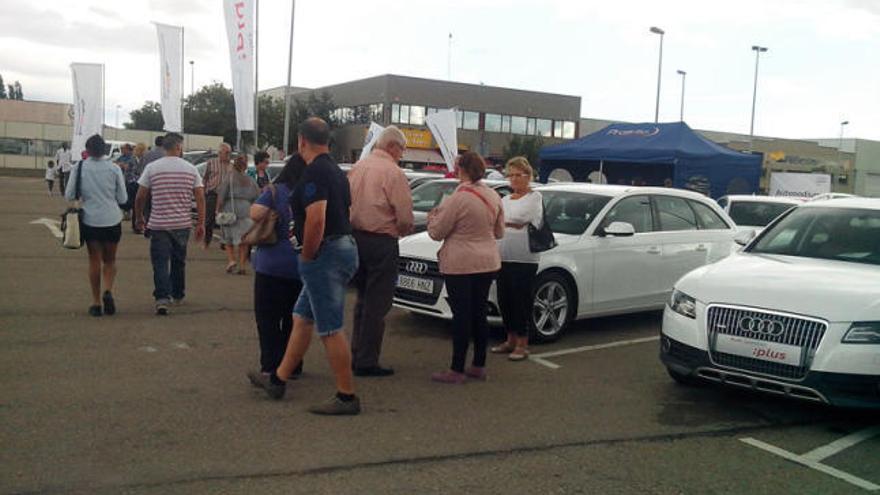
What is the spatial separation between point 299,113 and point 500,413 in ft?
184

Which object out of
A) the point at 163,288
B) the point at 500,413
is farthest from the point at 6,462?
the point at 163,288

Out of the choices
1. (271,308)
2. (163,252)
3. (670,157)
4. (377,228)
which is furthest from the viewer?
(670,157)

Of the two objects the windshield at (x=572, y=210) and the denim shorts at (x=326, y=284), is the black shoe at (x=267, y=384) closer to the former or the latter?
the denim shorts at (x=326, y=284)

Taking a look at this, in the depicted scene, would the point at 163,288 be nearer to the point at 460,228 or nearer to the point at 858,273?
the point at 460,228

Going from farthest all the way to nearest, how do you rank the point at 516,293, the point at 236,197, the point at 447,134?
the point at 447,134
the point at 236,197
the point at 516,293

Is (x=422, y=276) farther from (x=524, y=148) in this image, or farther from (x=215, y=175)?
(x=524, y=148)

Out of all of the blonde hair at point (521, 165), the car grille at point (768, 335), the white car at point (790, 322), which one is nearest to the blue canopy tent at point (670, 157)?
the blonde hair at point (521, 165)

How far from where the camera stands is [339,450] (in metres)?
4.55

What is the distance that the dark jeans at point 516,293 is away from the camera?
675 centimetres

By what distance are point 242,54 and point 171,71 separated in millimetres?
2032

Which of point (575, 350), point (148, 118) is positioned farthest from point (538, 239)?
point (148, 118)

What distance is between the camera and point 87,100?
1872cm

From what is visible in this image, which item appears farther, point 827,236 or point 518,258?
point 518,258

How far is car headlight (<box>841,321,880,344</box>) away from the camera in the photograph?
498 cm
